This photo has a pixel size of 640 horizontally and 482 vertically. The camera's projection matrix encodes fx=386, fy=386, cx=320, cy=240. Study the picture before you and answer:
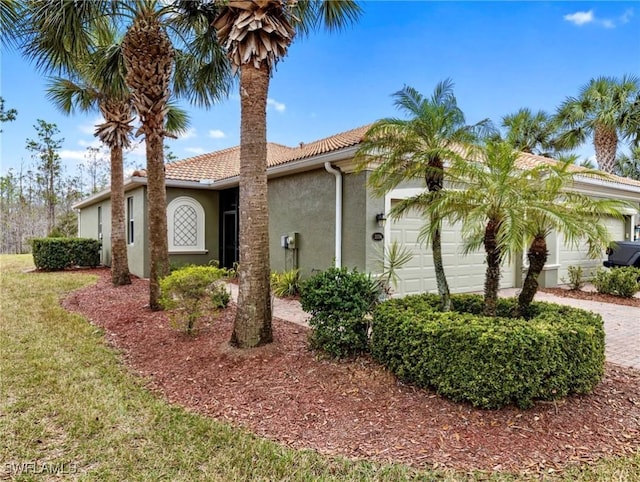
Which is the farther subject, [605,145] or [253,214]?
[605,145]

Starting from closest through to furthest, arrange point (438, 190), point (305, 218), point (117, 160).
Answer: point (438, 190), point (305, 218), point (117, 160)

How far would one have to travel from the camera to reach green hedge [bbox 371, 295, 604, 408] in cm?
371

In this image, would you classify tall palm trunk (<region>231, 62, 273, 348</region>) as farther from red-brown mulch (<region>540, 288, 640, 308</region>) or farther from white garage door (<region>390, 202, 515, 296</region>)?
red-brown mulch (<region>540, 288, 640, 308</region>)

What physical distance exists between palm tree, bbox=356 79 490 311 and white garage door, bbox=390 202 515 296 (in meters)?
3.58

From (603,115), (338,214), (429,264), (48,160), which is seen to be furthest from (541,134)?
(48,160)

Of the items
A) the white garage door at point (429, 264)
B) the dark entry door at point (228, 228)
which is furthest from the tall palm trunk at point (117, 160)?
the white garage door at point (429, 264)

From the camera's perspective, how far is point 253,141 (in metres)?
5.31

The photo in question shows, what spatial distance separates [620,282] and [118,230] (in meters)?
14.4

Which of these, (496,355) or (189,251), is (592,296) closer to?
(496,355)

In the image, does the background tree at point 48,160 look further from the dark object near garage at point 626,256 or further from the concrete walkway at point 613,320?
the dark object near garage at point 626,256

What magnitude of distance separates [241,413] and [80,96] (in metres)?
12.4

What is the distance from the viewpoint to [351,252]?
28.9 ft

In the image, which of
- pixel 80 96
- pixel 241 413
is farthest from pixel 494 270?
pixel 80 96

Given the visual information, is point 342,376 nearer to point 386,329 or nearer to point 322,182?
point 386,329
